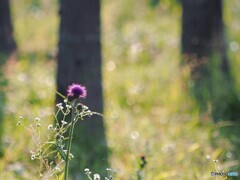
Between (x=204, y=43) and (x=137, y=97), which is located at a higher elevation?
(x=204, y=43)

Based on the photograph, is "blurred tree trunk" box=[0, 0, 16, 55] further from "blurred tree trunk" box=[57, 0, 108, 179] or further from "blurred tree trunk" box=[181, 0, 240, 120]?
"blurred tree trunk" box=[57, 0, 108, 179]

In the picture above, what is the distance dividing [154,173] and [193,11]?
3058mm

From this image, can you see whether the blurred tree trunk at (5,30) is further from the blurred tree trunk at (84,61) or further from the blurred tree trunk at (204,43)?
the blurred tree trunk at (84,61)

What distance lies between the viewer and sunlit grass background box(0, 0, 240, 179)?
5.08 meters

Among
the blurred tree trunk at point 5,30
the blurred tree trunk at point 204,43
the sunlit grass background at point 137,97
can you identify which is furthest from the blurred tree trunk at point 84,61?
the blurred tree trunk at point 5,30

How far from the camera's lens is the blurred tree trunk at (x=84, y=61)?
5.33m

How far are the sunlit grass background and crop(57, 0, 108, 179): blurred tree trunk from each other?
0.24 metres

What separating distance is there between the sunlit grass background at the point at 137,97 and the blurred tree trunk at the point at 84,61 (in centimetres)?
24

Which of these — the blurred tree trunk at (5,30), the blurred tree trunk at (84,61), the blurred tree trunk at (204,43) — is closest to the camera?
the blurred tree trunk at (84,61)

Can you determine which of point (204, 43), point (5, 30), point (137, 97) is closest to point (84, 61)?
point (137, 97)

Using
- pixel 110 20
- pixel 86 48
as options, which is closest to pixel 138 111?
pixel 86 48

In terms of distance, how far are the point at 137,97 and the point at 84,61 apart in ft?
5.83

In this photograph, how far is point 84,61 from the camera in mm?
5406

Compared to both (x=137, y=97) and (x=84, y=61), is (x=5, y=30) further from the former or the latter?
(x=84, y=61)
